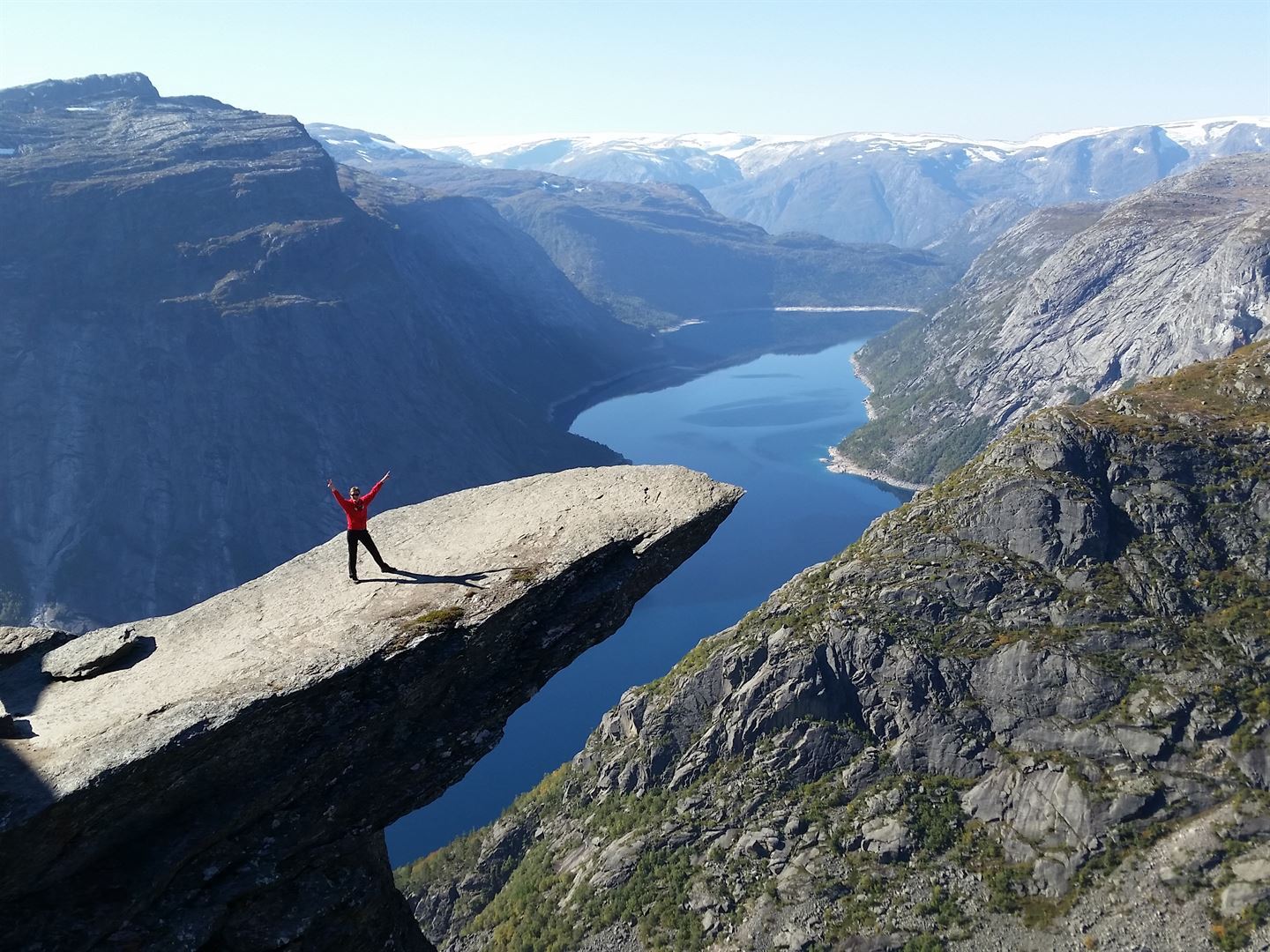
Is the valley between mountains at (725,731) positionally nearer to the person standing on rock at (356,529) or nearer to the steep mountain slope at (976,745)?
the steep mountain slope at (976,745)

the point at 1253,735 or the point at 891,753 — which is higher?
the point at 1253,735

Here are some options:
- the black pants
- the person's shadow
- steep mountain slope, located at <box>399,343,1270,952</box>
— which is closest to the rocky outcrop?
the person's shadow

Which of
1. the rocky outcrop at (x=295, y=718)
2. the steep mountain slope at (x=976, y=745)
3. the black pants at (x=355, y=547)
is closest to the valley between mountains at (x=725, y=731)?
the rocky outcrop at (x=295, y=718)

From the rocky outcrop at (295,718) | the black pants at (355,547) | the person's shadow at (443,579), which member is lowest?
the rocky outcrop at (295,718)

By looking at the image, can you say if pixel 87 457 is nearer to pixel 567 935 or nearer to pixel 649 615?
pixel 649 615

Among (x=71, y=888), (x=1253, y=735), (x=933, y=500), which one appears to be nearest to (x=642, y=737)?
(x=933, y=500)

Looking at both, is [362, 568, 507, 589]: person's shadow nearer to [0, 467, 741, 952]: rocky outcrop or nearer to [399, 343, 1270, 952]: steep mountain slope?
[0, 467, 741, 952]: rocky outcrop

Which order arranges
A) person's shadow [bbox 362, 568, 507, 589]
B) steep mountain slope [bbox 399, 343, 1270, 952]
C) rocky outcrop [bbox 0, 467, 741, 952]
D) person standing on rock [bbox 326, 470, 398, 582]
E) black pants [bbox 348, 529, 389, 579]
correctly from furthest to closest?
steep mountain slope [bbox 399, 343, 1270, 952], black pants [bbox 348, 529, 389, 579], person standing on rock [bbox 326, 470, 398, 582], person's shadow [bbox 362, 568, 507, 589], rocky outcrop [bbox 0, 467, 741, 952]
